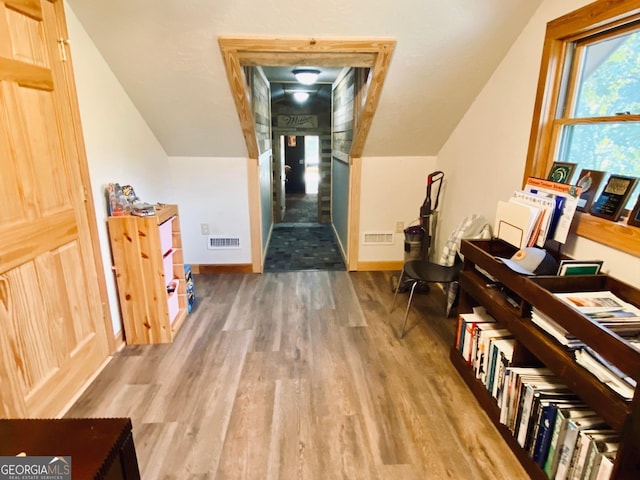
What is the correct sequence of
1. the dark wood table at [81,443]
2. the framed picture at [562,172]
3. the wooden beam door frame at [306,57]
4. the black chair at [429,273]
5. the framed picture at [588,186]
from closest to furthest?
the dark wood table at [81,443] → the framed picture at [588,186] → the framed picture at [562,172] → the wooden beam door frame at [306,57] → the black chair at [429,273]

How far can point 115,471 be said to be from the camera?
0.94 meters

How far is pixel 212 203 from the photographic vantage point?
3.79m

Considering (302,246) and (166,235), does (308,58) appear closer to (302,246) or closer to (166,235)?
(166,235)

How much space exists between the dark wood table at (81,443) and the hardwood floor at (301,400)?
80 centimetres

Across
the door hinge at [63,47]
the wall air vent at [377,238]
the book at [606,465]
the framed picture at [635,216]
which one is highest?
the door hinge at [63,47]

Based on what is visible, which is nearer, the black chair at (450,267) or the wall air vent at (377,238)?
the black chair at (450,267)

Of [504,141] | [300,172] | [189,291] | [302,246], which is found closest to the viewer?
[504,141]

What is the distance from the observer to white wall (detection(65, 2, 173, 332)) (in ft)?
7.28

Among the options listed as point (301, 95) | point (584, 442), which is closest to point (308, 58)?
point (584, 442)

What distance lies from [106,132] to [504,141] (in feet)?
8.70

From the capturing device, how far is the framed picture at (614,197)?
1.67 metres

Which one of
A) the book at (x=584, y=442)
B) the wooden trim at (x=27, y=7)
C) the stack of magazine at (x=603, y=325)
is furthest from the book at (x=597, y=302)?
the wooden trim at (x=27, y=7)

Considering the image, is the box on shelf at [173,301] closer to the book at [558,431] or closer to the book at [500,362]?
the book at [500,362]

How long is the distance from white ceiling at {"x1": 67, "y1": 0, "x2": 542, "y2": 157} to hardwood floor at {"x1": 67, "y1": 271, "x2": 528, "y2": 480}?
1.65 m
